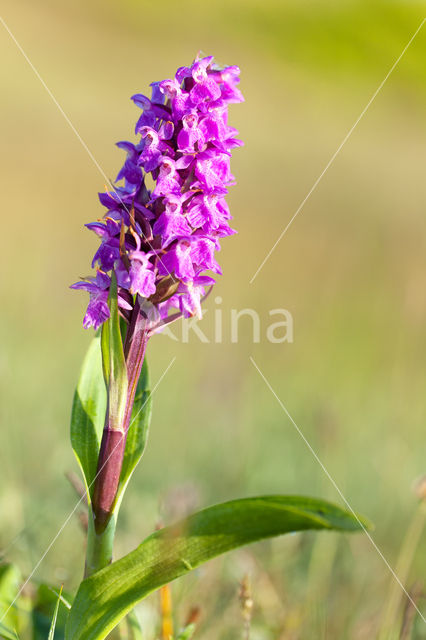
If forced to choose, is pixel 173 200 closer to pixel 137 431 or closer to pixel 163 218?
pixel 163 218

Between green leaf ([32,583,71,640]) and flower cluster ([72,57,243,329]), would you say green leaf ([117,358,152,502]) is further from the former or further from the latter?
green leaf ([32,583,71,640])

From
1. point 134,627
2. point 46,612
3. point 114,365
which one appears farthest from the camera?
point 46,612

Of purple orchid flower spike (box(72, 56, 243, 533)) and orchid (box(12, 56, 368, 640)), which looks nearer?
orchid (box(12, 56, 368, 640))

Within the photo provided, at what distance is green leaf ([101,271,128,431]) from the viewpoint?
1.51 metres

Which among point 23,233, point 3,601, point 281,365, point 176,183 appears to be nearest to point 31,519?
point 3,601

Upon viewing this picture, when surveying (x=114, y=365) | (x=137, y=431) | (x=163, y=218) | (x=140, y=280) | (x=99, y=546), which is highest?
(x=163, y=218)

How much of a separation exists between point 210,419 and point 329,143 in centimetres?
1129

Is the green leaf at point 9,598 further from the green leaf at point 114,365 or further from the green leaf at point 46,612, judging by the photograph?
the green leaf at point 114,365

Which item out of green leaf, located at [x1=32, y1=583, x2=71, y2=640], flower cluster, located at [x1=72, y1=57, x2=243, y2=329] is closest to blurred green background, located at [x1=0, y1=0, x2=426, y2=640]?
green leaf, located at [x1=32, y1=583, x2=71, y2=640]

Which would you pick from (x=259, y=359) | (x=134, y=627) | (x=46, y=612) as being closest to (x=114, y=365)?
(x=134, y=627)

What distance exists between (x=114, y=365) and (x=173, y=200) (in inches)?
18.6

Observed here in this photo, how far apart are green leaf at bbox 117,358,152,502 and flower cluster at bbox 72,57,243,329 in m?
0.29

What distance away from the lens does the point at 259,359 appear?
5312 millimetres

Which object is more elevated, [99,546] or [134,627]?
[99,546]
